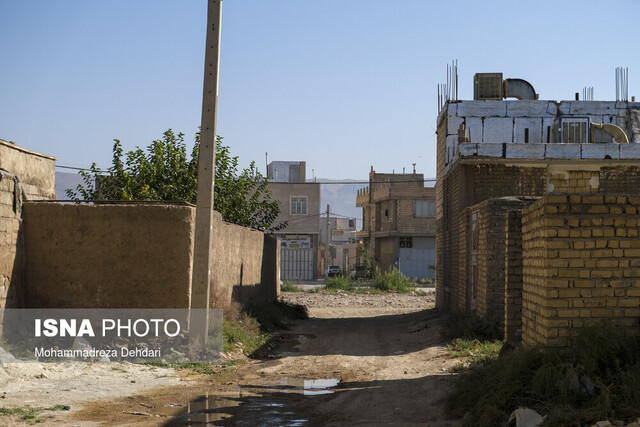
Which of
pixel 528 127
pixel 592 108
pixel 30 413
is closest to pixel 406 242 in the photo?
pixel 528 127

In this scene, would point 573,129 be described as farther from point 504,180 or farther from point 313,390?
point 313,390

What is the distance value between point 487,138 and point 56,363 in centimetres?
1433

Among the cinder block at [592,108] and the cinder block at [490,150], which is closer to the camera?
the cinder block at [490,150]

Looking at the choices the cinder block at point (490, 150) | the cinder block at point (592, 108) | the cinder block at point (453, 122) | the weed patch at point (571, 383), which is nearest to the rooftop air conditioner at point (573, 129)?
the cinder block at point (592, 108)

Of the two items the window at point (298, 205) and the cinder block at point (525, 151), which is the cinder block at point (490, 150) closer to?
the cinder block at point (525, 151)

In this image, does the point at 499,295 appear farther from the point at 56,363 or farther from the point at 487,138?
the point at 487,138

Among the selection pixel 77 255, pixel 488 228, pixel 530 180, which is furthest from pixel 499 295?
pixel 77 255

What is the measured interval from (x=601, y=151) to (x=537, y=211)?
10963 mm

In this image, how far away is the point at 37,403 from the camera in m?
7.09

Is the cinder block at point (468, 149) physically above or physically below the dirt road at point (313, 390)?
above

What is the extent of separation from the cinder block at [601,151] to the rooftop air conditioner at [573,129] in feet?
9.93

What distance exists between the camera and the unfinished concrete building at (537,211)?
652 cm

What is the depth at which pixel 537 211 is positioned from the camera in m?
6.94

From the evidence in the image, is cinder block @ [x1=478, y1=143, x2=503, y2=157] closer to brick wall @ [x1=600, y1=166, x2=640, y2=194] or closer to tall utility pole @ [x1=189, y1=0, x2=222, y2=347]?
brick wall @ [x1=600, y1=166, x2=640, y2=194]
